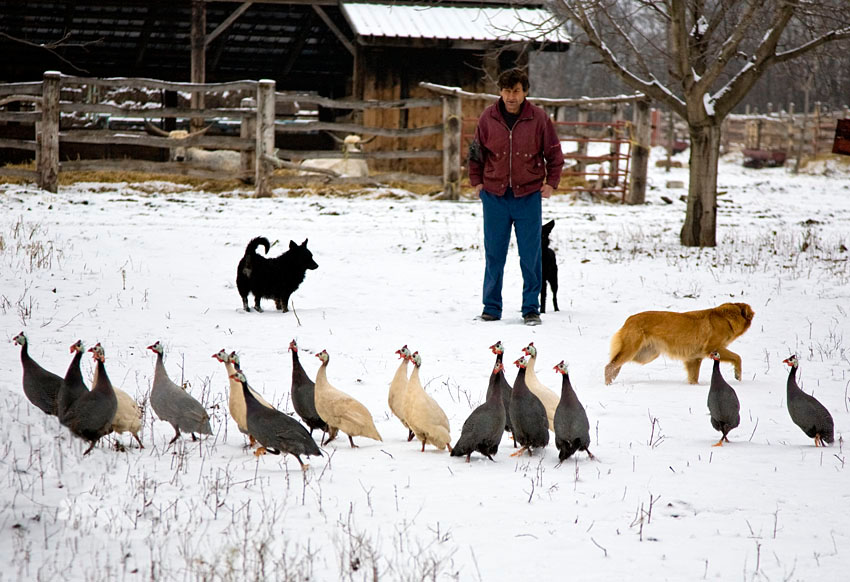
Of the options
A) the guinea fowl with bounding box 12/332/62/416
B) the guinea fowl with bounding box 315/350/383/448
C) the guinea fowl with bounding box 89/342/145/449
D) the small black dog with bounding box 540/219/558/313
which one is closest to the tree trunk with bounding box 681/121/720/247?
the small black dog with bounding box 540/219/558/313

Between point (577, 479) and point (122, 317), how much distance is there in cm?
500

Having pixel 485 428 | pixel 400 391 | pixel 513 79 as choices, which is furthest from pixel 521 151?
pixel 485 428

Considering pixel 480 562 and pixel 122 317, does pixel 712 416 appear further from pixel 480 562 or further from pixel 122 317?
pixel 122 317

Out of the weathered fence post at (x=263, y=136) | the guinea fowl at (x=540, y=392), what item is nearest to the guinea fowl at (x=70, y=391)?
the guinea fowl at (x=540, y=392)

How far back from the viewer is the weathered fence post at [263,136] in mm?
17391

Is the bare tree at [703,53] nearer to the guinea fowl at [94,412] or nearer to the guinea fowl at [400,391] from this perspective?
the guinea fowl at [400,391]

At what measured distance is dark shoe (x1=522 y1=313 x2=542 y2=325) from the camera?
8.58m

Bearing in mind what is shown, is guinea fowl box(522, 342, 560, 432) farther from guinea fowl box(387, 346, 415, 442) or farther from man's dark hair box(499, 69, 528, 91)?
man's dark hair box(499, 69, 528, 91)

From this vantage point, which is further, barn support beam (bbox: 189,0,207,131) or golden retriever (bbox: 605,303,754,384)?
barn support beam (bbox: 189,0,207,131)

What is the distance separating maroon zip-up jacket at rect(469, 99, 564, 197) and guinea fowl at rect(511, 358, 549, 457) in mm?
3576

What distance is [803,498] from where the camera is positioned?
4453 millimetres

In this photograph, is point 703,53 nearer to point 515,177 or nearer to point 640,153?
point 515,177

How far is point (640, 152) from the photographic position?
1838 centimetres

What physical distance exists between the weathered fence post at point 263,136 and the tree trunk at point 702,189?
792 cm
